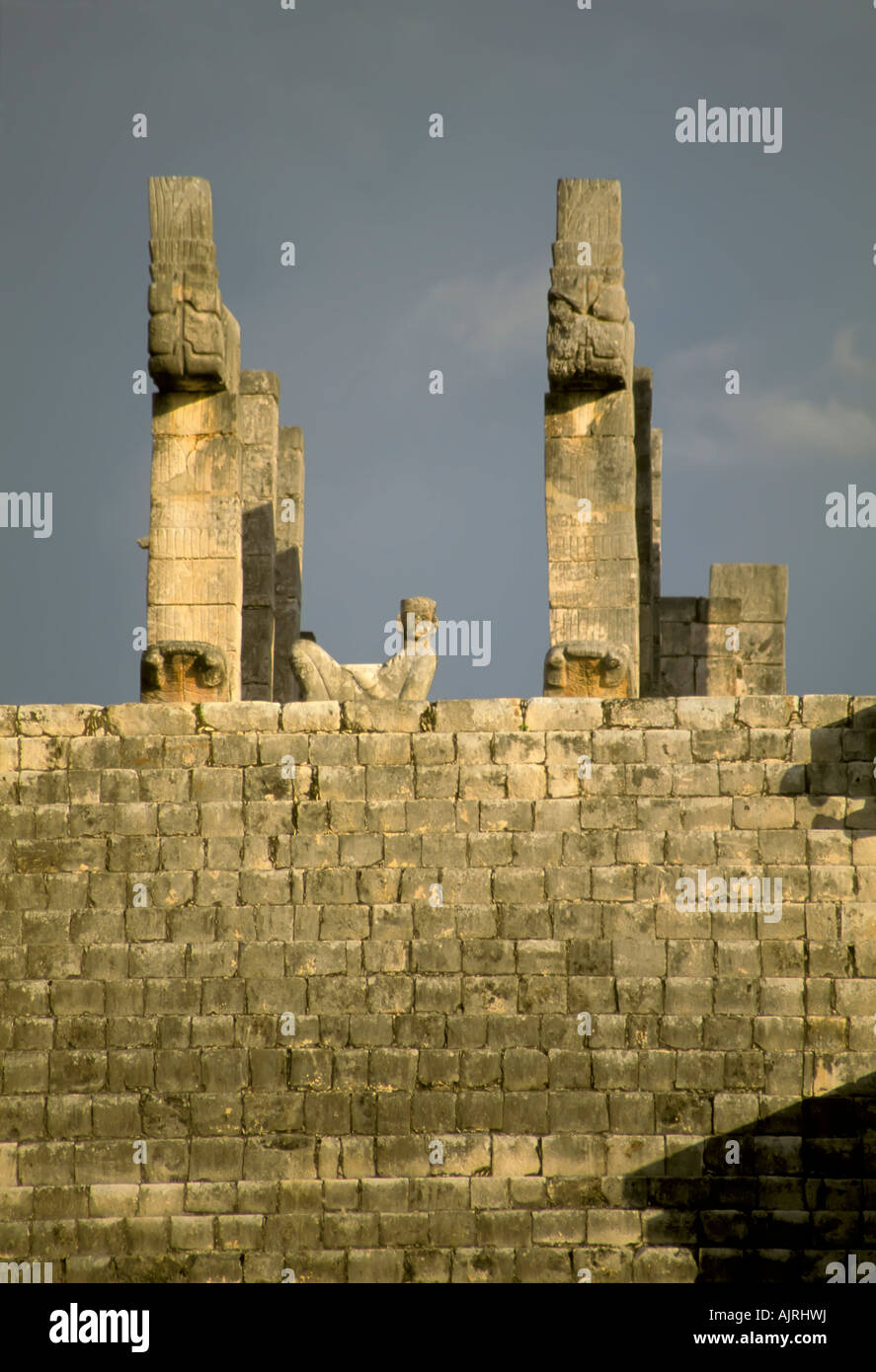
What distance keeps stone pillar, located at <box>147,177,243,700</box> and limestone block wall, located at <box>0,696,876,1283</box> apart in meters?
1.52

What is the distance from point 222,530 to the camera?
14.7m

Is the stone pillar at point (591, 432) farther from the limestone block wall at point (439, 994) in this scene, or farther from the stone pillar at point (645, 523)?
the stone pillar at point (645, 523)

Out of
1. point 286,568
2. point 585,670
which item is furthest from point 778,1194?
point 286,568

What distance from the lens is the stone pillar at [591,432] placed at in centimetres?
1452

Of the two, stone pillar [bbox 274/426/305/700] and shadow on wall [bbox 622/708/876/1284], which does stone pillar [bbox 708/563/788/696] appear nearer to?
stone pillar [bbox 274/426/305/700]

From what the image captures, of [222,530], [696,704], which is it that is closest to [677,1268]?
[696,704]

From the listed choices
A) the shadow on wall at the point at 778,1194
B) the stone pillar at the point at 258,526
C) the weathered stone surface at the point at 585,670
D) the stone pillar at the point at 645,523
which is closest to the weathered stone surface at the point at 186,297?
the weathered stone surface at the point at 585,670

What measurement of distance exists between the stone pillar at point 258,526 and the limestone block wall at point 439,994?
5534mm

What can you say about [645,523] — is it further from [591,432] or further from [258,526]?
[591,432]

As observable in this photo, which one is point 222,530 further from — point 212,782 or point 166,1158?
point 166,1158

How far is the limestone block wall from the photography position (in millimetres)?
12117

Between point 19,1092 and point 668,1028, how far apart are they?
4233mm

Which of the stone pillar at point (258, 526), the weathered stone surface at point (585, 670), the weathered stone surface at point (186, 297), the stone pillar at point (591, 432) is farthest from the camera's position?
the stone pillar at point (258, 526)

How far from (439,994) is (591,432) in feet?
15.0
